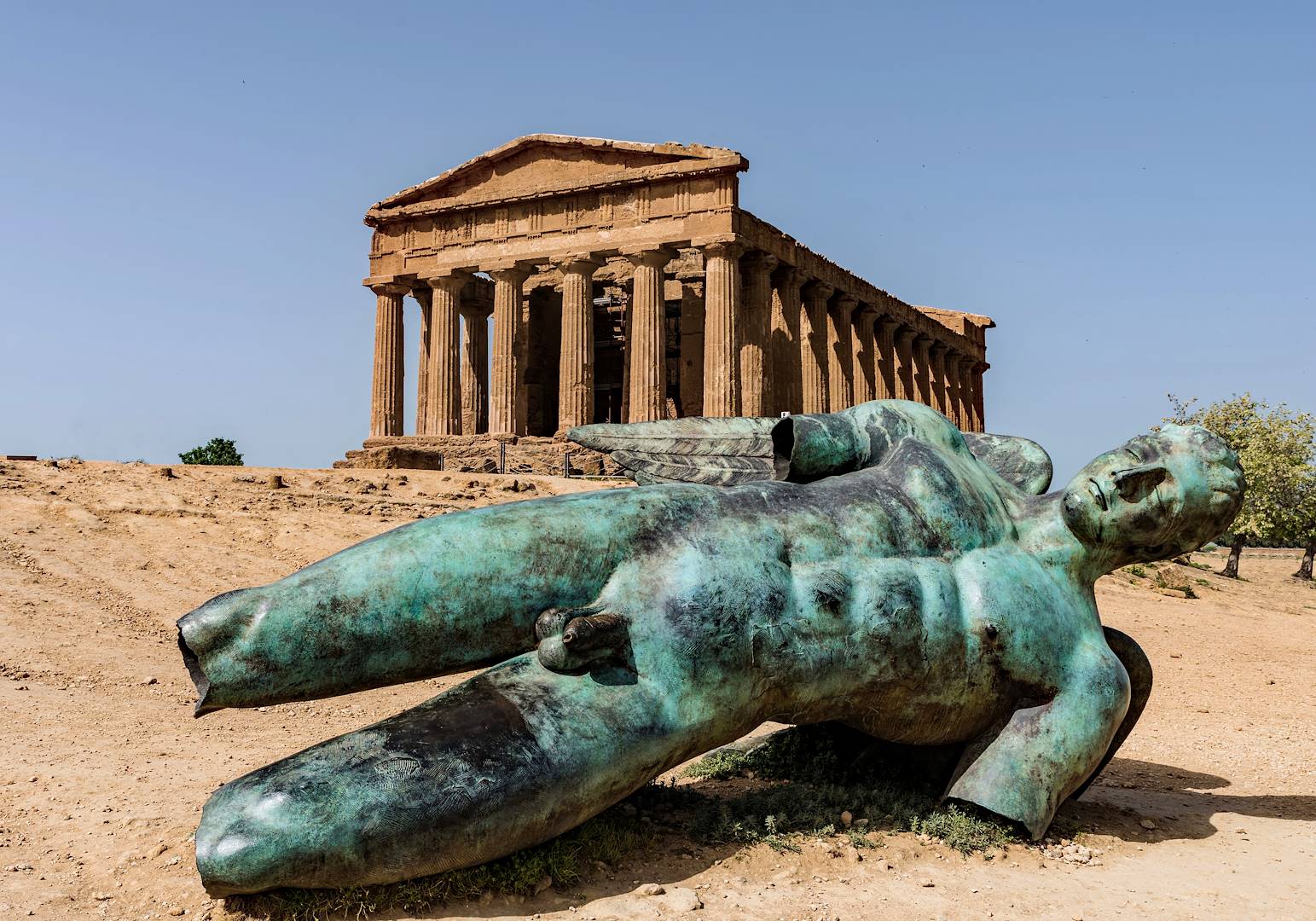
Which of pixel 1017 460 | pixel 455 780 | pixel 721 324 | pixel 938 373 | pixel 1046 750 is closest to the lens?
pixel 455 780

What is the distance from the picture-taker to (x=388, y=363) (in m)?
34.5

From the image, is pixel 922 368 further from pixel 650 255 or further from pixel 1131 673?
pixel 1131 673

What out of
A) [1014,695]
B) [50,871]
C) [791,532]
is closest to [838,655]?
[791,532]

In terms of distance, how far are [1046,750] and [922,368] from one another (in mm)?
40632

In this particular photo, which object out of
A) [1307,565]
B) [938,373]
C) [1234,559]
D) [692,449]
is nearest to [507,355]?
[1234,559]

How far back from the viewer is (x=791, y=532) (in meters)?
3.99

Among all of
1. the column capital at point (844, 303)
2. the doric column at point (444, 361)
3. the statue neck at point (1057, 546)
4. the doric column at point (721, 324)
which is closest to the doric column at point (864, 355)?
the column capital at point (844, 303)

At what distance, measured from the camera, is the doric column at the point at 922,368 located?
1684 inches

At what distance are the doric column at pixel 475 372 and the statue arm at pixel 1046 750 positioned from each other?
98.6ft

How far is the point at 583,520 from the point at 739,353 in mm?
26012

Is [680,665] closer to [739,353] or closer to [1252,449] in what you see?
[739,353]

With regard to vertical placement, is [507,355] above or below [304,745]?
above

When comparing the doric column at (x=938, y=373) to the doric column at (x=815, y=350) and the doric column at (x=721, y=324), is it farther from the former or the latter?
the doric column at (x=721, y=324)

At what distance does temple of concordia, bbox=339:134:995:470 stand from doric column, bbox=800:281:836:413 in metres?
0.05
